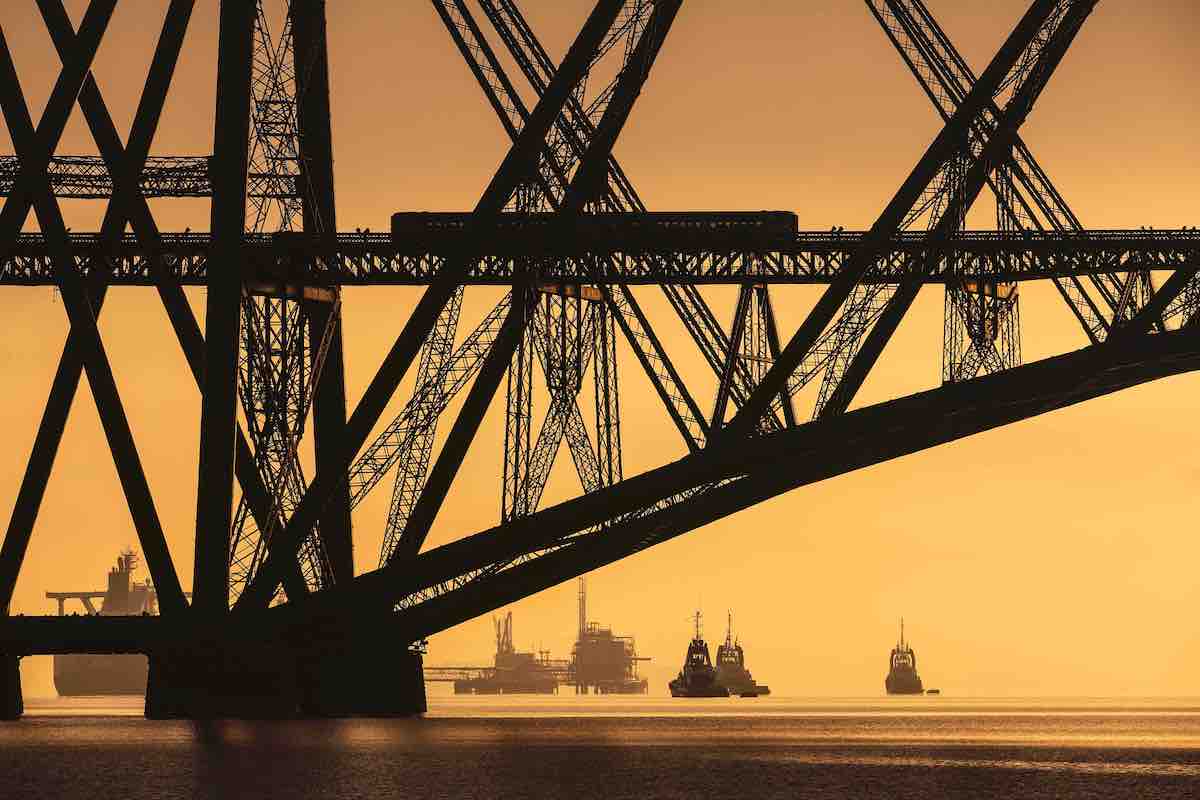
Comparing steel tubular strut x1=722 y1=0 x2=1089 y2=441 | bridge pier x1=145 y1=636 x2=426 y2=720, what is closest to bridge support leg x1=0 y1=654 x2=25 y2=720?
bridge pier x1=145 y1=636 x2=426 y2=720

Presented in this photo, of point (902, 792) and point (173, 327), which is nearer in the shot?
point (902, 792)

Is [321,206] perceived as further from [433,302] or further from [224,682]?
[224,682]

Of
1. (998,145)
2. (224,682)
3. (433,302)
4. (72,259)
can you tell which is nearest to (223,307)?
(72,259)

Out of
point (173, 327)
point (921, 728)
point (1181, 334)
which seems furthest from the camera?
point (921, 728)

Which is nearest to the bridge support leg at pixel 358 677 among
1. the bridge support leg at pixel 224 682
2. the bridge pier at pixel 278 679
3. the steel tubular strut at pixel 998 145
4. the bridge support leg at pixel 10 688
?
the bridge pier at pixel 278 679

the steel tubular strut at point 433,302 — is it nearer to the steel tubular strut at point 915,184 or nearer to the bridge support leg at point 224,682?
the bridge support leg at point 224,682

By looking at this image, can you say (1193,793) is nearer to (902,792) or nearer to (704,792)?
(902,792)

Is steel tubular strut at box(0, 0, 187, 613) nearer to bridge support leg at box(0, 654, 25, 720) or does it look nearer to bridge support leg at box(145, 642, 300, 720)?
bridge support leg at box(145, 642, 300, 720)

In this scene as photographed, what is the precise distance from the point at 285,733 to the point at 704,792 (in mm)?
24306

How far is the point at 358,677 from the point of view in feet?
256

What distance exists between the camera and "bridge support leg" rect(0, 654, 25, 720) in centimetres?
8369

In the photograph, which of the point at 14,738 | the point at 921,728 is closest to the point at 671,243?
the point at 14,738

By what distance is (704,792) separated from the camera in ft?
161

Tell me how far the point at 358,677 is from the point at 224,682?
5304mm
